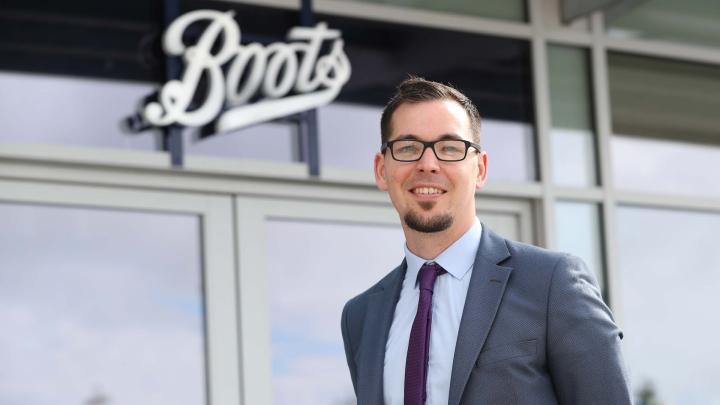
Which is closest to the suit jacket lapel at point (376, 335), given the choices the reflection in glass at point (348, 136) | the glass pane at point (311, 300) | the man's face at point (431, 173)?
the man's face at point (431, 173)

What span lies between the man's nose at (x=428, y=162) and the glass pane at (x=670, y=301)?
4.26 meters

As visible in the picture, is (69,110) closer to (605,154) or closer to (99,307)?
(99,307)

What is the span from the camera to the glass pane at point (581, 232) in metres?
6.47

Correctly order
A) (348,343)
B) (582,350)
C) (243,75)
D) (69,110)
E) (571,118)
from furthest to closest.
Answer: (571,118), (243,75), (69,110), (348,343), (582,350)

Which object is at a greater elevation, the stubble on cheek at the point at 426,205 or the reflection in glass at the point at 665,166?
the reflection in glass at the point at 665,166

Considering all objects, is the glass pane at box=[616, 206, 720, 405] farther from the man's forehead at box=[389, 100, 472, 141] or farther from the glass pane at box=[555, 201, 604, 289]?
the man's forehead at box=[389, 100, 472, 141]

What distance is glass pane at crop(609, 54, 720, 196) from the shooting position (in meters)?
6.80

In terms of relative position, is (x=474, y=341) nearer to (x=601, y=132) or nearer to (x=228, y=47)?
(x=228, y=47)

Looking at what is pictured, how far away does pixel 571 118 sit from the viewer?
6633 mm

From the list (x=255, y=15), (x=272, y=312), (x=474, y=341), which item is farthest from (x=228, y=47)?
(x=474, y=341)

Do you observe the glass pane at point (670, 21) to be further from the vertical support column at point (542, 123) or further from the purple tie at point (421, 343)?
the purple tie at point (421, 343)

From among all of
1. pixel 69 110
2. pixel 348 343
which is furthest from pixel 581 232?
pixel 348 343

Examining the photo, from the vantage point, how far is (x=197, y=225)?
5.69 metres

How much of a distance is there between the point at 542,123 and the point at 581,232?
1.82ft
